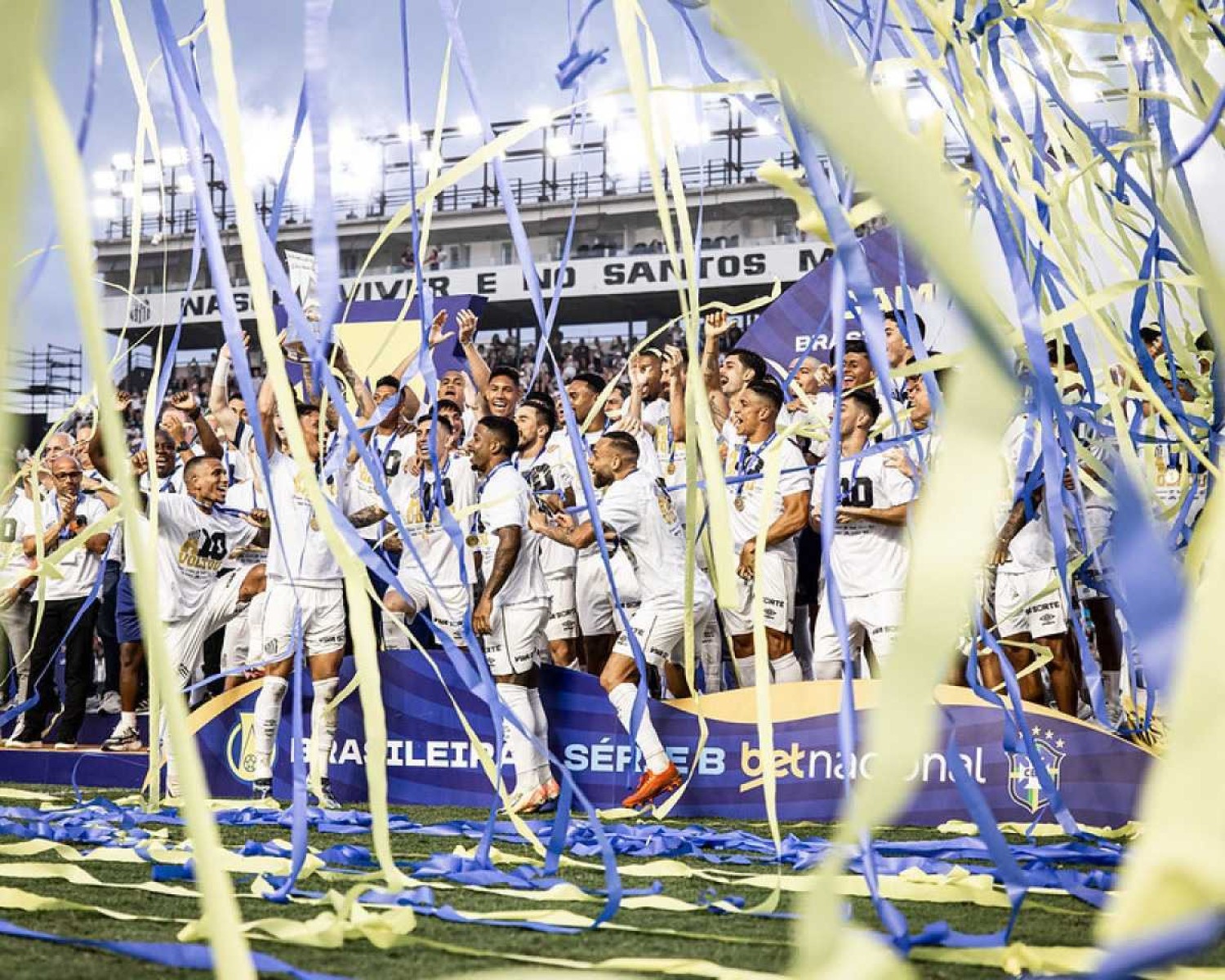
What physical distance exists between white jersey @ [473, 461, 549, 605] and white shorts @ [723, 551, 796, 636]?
2.94 feet

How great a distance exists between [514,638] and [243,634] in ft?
6.39

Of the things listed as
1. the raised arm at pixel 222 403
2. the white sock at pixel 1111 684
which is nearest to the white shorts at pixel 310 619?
the raised arm at pixel 222 403

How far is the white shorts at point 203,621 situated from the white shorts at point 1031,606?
351cm

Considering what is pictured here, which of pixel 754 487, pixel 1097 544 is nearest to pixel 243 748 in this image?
pixel 754 487

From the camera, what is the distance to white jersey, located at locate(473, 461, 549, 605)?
5910 millimetres

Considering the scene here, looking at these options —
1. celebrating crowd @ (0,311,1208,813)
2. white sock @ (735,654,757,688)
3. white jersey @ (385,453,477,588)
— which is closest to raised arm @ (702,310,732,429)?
celebrating crowd @ (0,311,1208,813)

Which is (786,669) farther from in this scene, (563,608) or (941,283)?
(941,283)

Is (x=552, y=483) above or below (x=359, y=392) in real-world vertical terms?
below

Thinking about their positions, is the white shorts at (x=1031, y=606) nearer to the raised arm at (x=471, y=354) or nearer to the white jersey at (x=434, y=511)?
the white jersey at (x=434, y=511)

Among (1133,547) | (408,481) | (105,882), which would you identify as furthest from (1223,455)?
(408,481)

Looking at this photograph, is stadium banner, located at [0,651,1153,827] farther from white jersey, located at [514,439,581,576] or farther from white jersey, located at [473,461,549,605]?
white jersey, located at [514,439,581,576]

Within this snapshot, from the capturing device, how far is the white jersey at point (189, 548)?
6676mm

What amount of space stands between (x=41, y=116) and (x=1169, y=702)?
753 mm

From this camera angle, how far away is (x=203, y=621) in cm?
674
